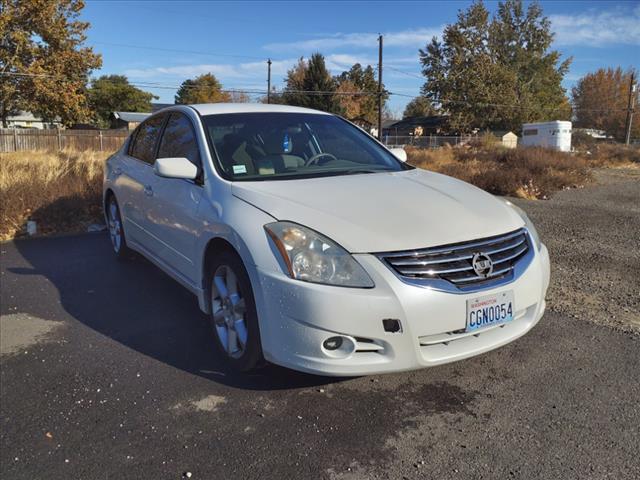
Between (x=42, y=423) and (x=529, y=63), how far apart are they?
72782mm

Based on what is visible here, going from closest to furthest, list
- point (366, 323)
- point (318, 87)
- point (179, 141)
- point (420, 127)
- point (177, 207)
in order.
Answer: point (366, 323)
point (177, 207)
point (179, 141)
point (318, 87)
point (420, 127)

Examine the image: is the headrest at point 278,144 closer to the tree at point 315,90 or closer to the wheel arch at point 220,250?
the wheel arch at point 220,250

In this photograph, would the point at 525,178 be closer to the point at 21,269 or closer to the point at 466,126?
the point at 21,269

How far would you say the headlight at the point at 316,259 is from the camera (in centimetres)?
260

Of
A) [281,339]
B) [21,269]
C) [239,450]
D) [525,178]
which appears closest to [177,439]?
[239,450]

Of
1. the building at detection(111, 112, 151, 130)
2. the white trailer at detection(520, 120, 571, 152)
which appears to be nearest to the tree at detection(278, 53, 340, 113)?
the building at detection(111, 112, 151, 130)

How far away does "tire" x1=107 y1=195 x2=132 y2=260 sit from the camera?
222 inches

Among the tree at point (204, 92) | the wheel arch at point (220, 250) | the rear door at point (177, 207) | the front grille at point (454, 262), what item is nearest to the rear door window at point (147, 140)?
the rear door at point (177, 207)

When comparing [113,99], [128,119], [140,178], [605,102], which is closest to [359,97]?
[128,119]

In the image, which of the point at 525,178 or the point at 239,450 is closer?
the point at 239,450

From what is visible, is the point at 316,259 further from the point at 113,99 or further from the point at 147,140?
the point at 113,99

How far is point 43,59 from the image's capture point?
33281 mm

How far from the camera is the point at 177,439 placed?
103 inches

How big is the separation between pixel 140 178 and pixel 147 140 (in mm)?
503
